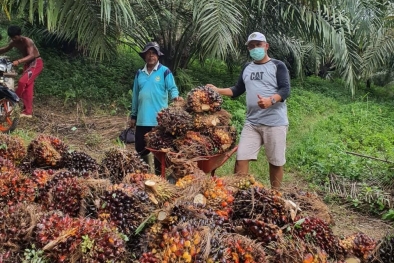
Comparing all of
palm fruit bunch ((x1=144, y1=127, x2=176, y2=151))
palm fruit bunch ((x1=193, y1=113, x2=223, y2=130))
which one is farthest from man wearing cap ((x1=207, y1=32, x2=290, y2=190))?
palm fruit bunch ((x1=144, y1=127, x2=176, y2=151))

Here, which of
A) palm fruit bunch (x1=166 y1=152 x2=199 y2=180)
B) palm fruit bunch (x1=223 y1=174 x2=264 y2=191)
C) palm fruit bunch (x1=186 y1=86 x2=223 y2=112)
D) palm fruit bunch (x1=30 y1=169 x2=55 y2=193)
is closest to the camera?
palm fruit bunch (x1=30 y1=169 x2=55 y2=193)

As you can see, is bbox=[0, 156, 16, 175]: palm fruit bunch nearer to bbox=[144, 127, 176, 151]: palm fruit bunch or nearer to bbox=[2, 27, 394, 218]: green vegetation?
bbox=[144, 127, 176, 151]: palm fruit bunch

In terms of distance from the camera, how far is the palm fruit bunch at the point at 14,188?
1938 mm

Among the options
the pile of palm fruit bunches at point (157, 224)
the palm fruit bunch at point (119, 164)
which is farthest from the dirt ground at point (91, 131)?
the pile of palm fruit bunches at point (157, 224)

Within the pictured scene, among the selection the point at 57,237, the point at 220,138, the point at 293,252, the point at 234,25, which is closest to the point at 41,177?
the point at 57,237

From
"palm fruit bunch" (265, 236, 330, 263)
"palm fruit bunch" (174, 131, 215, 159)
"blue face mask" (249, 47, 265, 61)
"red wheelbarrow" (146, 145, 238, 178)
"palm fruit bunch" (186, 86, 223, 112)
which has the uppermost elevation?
"blue face mask" (249, 47, 265, 61)

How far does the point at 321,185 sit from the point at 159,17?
465 centimetres

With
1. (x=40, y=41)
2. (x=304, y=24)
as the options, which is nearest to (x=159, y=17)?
(x=304, y=24)

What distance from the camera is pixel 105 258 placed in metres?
1.57

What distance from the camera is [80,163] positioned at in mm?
2523

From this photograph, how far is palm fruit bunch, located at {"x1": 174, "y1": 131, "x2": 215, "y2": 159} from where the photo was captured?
10.9 feet

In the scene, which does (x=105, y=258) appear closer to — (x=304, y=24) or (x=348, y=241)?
(x=348, y=241)

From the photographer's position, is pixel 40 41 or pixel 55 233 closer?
pixel 55 233

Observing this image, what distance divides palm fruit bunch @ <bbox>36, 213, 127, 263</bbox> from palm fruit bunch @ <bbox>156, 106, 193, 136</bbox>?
1.85m
